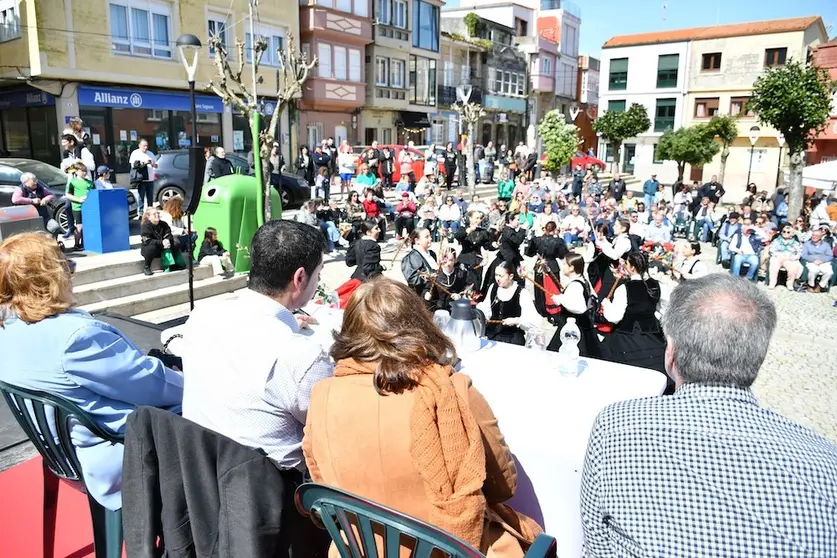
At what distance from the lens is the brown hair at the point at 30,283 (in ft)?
8.07

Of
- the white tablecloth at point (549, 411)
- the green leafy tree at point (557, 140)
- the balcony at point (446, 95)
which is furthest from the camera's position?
the balcony at point (446, 95)

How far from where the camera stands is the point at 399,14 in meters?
29.2

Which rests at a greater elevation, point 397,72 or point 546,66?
point 546,66

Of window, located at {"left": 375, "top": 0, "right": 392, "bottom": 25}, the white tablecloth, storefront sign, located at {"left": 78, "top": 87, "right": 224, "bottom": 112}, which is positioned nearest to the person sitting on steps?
the white tablecloth

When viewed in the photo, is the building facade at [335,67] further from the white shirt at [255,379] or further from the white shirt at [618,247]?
the white shirt at [255,379]

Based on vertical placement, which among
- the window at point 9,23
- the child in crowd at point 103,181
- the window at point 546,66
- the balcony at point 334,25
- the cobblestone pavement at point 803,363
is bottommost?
the cobblestone pavement at point 803,363

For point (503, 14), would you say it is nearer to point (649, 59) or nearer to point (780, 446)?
point (649, 59)

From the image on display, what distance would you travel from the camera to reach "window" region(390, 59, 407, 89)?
2944 centimetres

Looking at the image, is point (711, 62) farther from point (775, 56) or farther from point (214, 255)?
point (214, 255)

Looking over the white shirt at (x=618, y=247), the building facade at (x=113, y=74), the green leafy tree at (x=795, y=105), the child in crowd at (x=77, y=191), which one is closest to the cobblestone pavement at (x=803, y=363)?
the white shirt at (x=618, y=247)

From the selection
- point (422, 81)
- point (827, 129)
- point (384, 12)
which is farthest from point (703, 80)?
point (384, 12)

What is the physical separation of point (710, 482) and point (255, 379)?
1.45 m

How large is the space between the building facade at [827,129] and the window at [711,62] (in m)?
7.20

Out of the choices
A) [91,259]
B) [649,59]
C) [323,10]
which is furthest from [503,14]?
[91,259]
